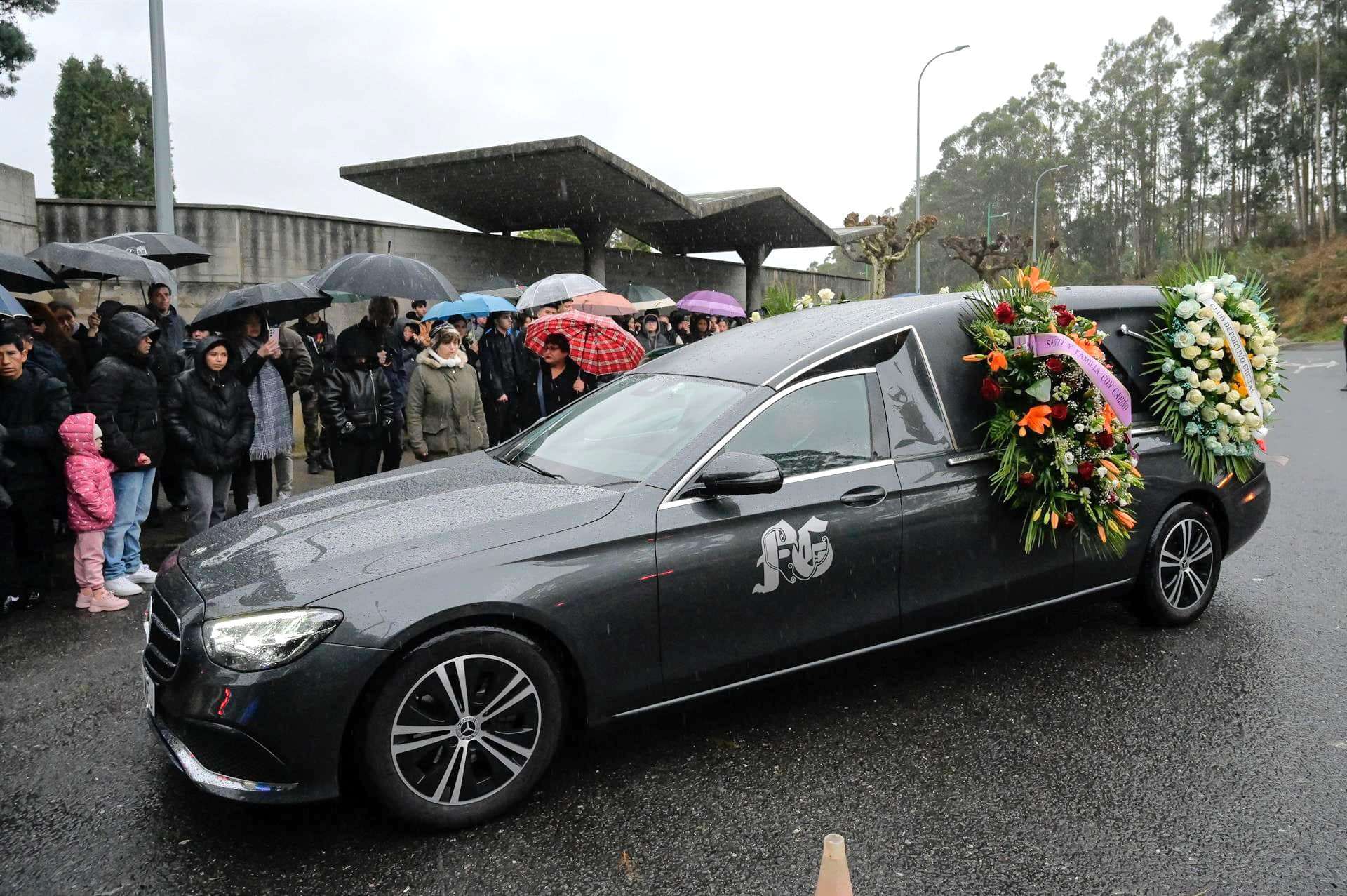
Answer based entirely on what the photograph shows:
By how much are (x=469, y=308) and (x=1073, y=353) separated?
760 centimetres

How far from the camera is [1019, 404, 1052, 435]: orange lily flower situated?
13.5ft

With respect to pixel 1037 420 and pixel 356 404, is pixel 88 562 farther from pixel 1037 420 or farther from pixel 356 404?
pixel 1037 420

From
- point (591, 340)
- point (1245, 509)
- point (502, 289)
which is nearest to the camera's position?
point (1245, 509)

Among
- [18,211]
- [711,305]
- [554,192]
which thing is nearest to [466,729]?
[711,305]

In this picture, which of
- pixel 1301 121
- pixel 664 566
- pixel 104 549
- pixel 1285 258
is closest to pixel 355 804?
pixel 664 566

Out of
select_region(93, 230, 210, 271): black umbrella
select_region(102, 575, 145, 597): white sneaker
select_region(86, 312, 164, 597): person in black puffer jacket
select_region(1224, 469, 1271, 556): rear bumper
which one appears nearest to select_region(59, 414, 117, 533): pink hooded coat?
select_region(86, 312, 164, 597): person in black puffer jacket

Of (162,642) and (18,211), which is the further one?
(18,211)

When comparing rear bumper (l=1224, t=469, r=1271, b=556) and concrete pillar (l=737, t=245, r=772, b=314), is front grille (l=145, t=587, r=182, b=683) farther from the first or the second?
concrete pillar (l=737, t=245, r=772, b=314)

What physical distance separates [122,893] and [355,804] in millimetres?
726

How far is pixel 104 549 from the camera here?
6.07 meters

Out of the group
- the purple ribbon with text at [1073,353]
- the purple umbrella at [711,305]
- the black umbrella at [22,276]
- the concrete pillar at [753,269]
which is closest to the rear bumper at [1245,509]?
the purple ribbon with text at [1073,353]

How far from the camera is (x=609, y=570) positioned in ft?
10.7

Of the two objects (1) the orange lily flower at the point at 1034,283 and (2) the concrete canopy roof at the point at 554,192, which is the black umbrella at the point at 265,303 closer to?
(1) the orange lily flower at the point at 1034,283

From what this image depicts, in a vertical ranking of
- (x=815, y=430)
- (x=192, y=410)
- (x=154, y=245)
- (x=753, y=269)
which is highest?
(x=753, y=269)
